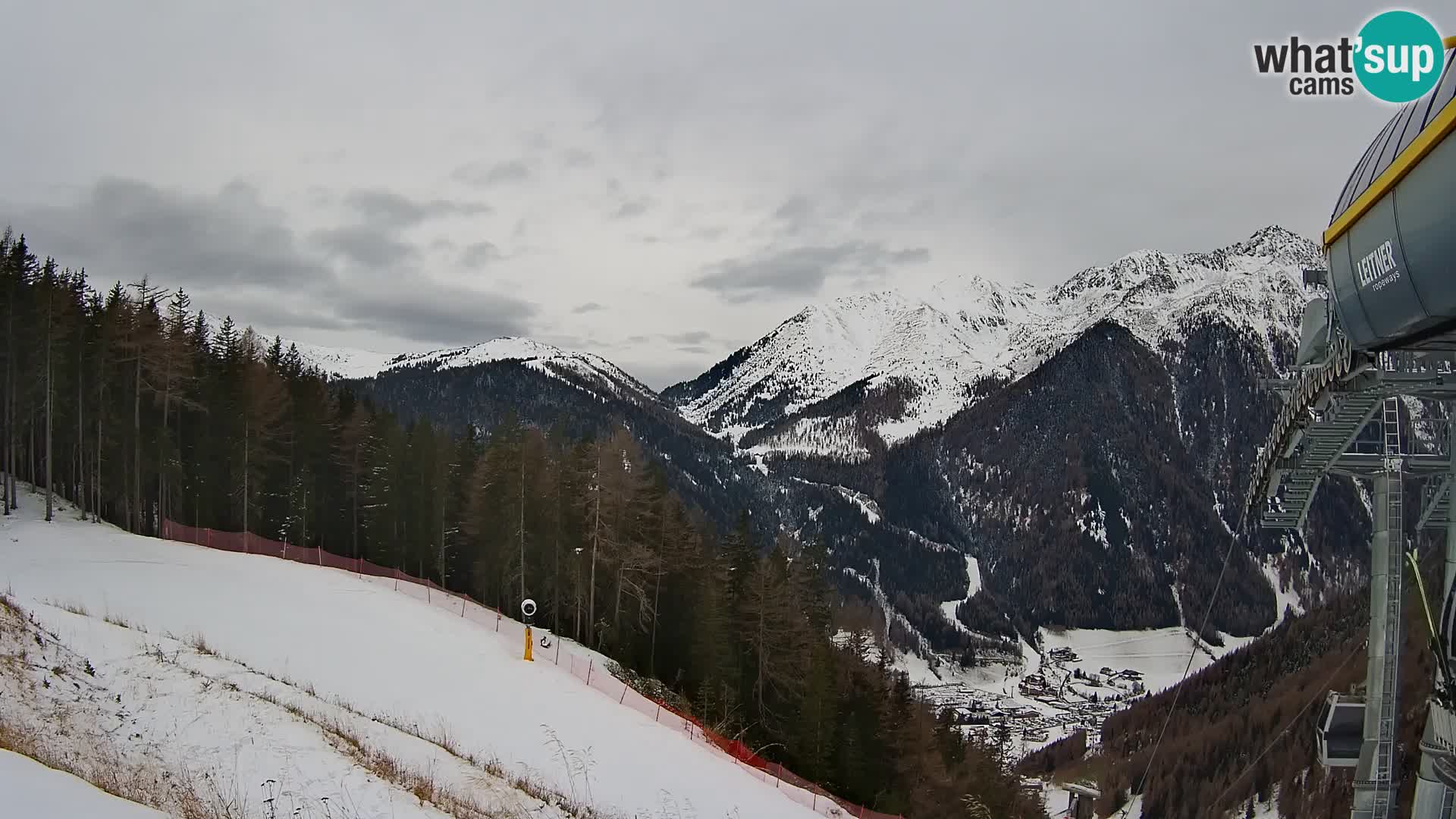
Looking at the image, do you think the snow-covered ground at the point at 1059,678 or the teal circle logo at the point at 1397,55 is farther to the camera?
the snow-covered ground at the point at 1059,678

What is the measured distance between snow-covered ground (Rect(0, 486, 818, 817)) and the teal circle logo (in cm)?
1362

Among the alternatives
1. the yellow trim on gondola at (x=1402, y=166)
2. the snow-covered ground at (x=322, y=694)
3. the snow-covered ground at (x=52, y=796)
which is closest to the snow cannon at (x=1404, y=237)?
the yellow trim on gondola at (x=1402, y=166)

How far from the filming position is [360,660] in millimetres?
18172

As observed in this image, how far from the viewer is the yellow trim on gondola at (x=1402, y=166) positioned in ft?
20.5

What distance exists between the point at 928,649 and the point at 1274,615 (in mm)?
92116

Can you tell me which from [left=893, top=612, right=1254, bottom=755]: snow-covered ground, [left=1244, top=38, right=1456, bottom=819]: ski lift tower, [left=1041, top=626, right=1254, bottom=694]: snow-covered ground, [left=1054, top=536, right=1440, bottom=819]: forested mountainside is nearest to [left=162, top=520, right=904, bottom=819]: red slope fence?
[left=1244, top=38, right=1456, bottom=819]: ski lift tower

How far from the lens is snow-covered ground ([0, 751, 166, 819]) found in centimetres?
587

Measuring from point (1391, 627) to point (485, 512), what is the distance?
110 ft

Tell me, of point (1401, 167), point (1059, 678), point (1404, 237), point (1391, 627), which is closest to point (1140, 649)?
point (1059, 678)

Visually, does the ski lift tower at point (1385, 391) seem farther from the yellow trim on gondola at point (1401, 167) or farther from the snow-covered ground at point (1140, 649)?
the snow-covered ground at point (1140, 649)

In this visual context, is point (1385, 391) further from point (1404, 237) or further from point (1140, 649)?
point (1140, 649)

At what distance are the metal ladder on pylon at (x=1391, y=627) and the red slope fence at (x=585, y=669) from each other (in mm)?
10184

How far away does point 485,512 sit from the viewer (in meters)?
38.5

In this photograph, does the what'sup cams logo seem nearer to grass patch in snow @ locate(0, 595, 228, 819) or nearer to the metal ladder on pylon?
the metal ladder on pylon
